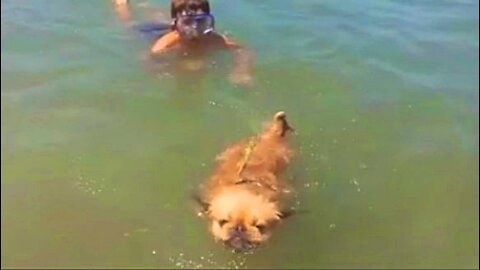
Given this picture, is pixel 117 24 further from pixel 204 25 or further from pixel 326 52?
pixel 326 52

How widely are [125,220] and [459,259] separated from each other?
241cm

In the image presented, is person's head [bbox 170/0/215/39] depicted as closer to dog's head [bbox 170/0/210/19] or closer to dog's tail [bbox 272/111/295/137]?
dog's head [bbox 170/0/210/19]

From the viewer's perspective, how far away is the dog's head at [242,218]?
5.20 meters

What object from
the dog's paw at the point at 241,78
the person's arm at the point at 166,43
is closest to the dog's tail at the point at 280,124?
the dog's paw at the point at 241,78

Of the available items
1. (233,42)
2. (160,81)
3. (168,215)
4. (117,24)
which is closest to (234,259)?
(168,215)

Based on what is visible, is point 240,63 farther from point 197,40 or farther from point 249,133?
point 249,133

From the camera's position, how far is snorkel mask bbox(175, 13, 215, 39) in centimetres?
795

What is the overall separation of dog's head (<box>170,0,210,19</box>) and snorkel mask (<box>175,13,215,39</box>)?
0.04 metres

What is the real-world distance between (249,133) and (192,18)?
62.2 inches

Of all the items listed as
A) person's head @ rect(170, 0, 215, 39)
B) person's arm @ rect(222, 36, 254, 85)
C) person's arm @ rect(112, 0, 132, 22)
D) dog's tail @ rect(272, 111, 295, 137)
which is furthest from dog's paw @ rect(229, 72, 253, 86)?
person's arm @ rect(112, 0, 132, 22)

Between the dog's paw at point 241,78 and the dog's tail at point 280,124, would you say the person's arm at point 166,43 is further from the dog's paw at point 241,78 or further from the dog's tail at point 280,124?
the dog's tail at point 280,124

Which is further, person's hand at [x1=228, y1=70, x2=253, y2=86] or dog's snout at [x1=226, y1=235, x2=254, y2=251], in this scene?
person's hand at [x1=228, y1=70, x2=253, y2=86]

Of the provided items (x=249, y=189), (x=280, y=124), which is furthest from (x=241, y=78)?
(x=249, y=189)

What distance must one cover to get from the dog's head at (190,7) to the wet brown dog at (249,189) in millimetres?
1626
